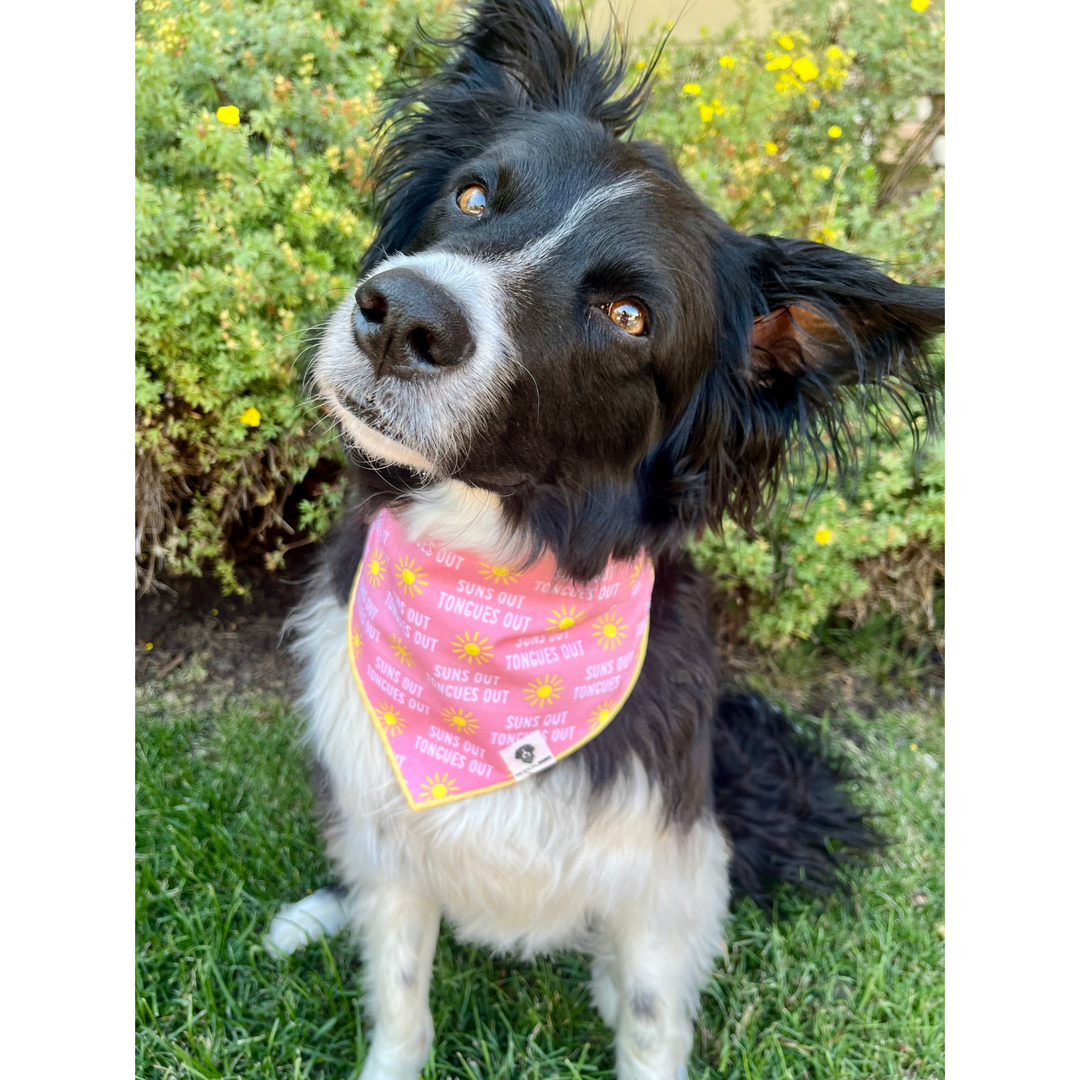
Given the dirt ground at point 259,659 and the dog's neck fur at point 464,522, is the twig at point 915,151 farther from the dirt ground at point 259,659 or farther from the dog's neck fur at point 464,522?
the dog's neck fur at point 464,522

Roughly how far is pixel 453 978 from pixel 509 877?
0.74 meters

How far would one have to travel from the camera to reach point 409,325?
1611 mm

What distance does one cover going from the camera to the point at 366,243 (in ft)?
11.0

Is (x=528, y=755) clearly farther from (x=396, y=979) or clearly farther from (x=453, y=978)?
(x=453, y=978)

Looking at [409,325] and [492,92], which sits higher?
[492,92]

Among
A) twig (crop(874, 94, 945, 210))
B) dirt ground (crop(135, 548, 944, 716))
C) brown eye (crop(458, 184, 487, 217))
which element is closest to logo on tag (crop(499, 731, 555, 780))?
brown eye (crop(458, 184, 487, 217))

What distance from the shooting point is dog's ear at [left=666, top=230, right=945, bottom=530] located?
195 cm

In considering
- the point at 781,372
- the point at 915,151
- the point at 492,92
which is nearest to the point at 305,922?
the point at 781,372

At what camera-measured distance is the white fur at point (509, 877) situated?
227 cm

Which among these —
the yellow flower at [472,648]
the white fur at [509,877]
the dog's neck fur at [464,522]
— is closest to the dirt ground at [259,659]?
the white fur at [509,877]

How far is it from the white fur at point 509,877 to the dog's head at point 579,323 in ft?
1.18

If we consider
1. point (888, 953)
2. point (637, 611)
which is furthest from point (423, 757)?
point (888, 953)

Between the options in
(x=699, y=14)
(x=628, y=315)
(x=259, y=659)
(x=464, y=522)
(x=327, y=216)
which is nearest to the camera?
(x=628, y=315)

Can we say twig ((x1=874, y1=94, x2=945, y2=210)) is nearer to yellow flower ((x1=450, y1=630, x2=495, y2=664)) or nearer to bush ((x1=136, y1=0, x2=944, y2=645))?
bush ((x1=136, y1=0, x2=944, y2=645))
